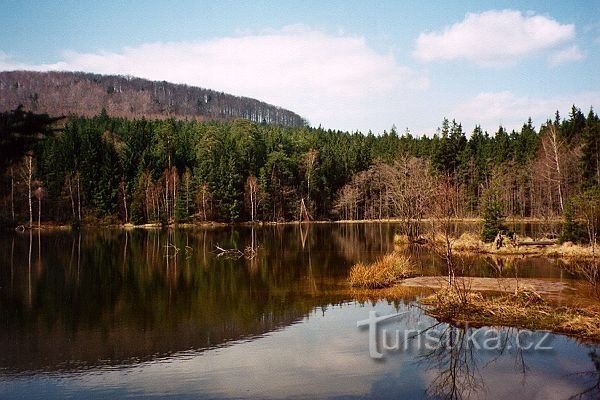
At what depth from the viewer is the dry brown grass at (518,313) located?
Answer: 17047 mm

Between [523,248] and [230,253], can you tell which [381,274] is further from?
[230,253]

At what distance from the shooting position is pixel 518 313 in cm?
1877

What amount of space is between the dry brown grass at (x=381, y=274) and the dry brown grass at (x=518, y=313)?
17.0 feet

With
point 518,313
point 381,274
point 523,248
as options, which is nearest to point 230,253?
point 381,274

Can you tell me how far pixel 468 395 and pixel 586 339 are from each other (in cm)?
612

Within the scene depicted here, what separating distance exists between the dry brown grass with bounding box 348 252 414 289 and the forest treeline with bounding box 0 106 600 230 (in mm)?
47911

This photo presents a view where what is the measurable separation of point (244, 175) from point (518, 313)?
263 feet

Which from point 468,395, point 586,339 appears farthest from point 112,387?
point 586,339

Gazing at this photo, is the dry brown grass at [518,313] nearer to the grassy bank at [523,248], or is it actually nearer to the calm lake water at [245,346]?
the calm lake water at [245,346]

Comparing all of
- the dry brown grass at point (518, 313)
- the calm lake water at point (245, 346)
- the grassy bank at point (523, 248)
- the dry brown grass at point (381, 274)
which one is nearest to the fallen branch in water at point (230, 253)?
the calm lake water at point (245, 346)

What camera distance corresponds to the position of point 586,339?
1638 cm

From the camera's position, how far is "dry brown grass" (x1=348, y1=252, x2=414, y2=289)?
2672cm

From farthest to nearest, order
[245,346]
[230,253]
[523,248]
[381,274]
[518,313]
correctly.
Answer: [230,253] → [523,248] → [381,274] → [518,313] → [245,346]

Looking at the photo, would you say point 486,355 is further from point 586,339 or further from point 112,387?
point 112,387
